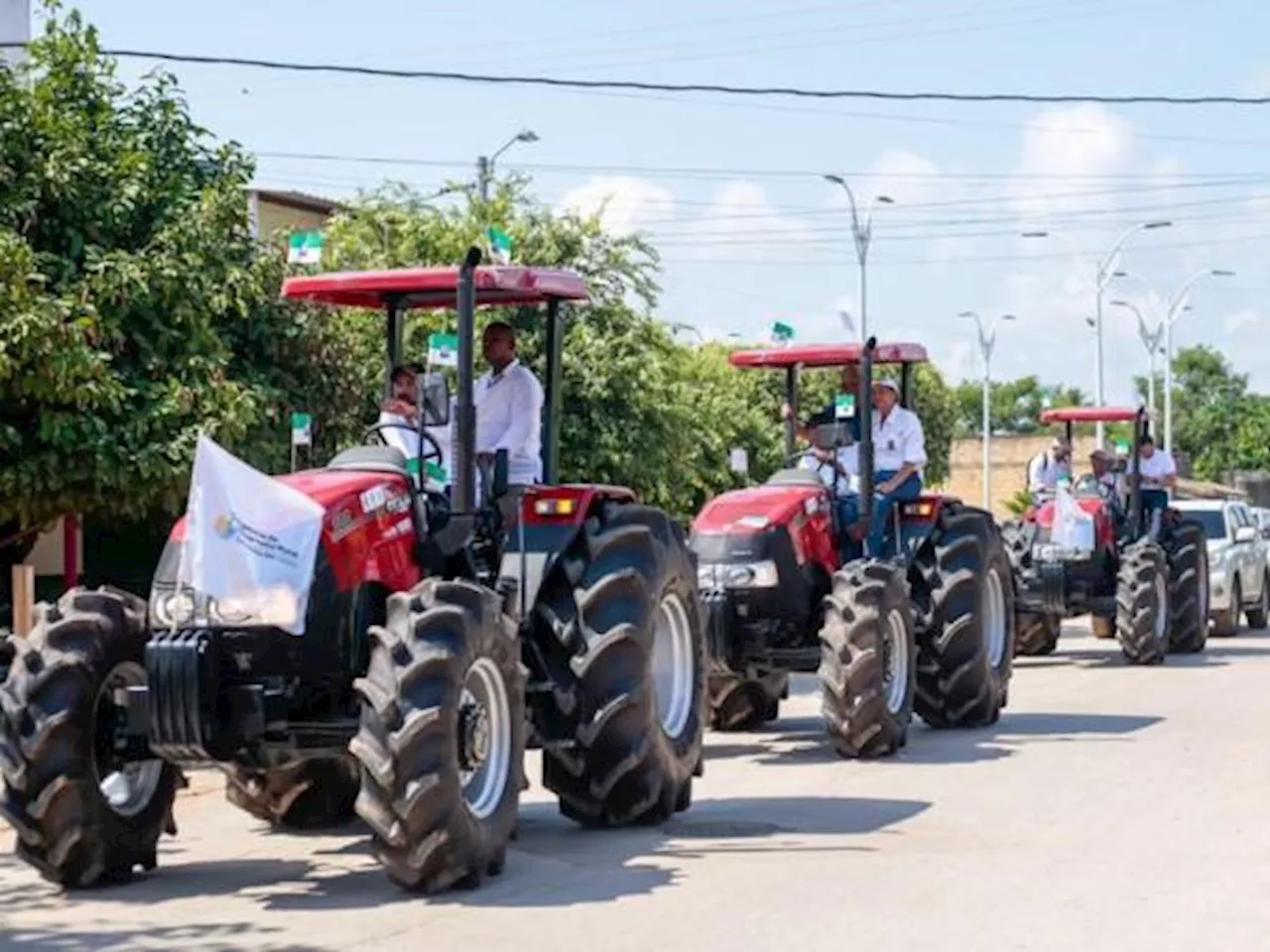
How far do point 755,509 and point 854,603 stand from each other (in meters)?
1.21

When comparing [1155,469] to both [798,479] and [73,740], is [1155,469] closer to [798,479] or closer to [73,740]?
[798,479]

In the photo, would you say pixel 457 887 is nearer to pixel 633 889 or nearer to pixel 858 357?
pixel 633 889

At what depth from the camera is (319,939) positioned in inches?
354

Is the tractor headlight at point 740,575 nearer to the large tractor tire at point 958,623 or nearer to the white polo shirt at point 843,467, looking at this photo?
the white polo shirt at point 843,467

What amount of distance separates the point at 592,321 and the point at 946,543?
37.2 feet

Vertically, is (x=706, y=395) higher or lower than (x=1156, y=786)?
higher

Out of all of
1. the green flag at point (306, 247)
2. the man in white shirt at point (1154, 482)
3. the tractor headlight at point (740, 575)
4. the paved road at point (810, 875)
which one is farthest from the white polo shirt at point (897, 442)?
the man in white shirt at point (1154, 482)

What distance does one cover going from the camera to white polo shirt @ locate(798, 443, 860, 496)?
54.1 ft

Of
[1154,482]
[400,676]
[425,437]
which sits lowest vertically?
[400,676]

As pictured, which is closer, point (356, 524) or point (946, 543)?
point (356, 524)

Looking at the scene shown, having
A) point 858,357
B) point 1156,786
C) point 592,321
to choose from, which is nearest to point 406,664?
point 1156,786

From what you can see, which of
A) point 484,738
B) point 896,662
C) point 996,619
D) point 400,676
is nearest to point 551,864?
point 484,738

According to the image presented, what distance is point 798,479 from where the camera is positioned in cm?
1622

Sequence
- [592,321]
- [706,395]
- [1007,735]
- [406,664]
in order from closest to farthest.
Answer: [406,664], [1007,735], [592,321], [706,395]
